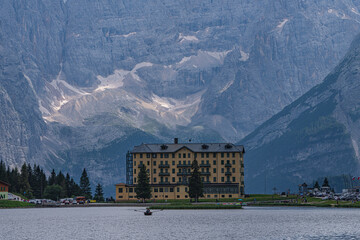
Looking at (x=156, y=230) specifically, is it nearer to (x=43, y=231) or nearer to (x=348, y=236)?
(x=43, y=231)

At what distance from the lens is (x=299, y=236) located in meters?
161

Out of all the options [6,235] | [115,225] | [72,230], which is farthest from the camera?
[115,225]

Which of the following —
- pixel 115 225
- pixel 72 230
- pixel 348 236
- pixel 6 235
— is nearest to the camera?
pixel 348 236

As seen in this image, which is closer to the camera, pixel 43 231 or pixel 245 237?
pixel 245 237

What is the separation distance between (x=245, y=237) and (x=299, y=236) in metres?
10.7

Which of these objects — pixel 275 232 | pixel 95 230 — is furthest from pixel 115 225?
pixel 275 232

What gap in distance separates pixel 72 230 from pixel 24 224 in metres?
23.6

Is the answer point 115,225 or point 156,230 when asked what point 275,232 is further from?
point 115,225

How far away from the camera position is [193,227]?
18400 cm

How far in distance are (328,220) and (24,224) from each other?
242 ft

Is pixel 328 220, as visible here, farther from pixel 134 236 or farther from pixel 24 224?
pixel 24 224

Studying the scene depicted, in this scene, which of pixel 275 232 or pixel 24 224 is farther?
pixel 24 224

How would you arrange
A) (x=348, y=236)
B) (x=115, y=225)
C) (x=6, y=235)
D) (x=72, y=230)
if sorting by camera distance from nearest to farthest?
1. (x=348, y=236)
2. (x=6, y=235)
3. (x=72, y=230)
4. (x=115, y=225)

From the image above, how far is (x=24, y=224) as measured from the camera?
199 meters
